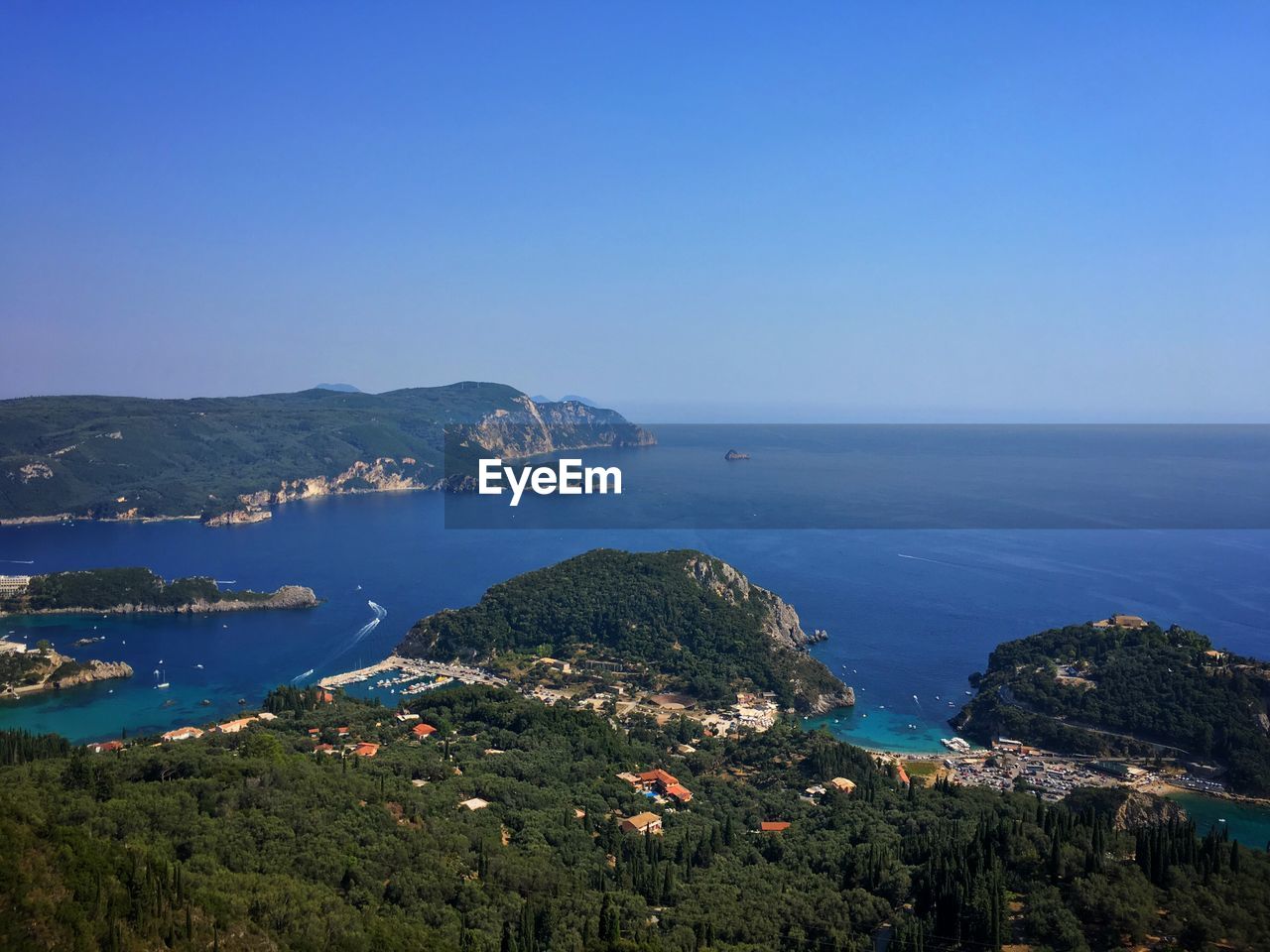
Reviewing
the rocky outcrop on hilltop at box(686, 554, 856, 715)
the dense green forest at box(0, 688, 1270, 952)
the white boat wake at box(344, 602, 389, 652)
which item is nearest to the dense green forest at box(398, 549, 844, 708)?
the rocky outcrop on hilltop at box(686, 554, 856, 715)

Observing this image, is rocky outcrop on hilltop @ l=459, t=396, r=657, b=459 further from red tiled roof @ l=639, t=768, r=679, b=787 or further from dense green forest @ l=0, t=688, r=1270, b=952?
dense green forest @ l=0, t=688, r=1270, b=952

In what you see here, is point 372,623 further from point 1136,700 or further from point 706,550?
point 1136,700

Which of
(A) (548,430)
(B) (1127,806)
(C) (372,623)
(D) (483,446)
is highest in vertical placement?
(A) (548,430)

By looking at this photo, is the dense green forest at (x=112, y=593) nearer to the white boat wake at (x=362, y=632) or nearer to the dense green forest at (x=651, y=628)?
the white boat wake at (x=362, y=632)

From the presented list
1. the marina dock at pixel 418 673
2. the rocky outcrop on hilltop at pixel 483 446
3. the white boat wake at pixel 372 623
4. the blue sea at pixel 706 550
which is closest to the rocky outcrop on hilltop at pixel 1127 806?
the blue sea at pixel 706 550

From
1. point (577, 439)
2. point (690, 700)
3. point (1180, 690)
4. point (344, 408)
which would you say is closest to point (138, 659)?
point (690, 700)

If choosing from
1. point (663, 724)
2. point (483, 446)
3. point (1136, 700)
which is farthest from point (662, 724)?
point (483, 446)
